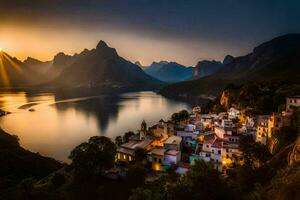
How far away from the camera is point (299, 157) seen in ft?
62.3

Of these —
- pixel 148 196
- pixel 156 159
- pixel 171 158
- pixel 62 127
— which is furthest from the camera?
pixel 62 127

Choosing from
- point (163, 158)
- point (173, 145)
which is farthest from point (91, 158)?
point (173, 145)

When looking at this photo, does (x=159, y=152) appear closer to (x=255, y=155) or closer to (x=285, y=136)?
(x=255, y=155)

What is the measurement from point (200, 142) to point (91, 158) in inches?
724

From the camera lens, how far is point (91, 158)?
98.3 feet

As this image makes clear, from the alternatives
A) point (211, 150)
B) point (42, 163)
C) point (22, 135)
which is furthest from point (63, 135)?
point (211, 150)

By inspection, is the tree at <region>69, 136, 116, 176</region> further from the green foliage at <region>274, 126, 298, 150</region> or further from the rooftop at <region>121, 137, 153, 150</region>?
the green foliage at <region>274, 126, 298, 150</region>

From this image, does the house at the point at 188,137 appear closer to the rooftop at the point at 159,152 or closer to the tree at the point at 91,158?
the rooftop at the point at 159,152

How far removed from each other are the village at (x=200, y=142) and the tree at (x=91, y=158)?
1823 millimetres

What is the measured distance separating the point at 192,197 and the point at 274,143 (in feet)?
55.9

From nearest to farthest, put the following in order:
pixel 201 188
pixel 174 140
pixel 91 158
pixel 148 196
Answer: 1. pixel 201 188
2. pixel 148 196
3. pixel 91 158
4. pixel 174 140

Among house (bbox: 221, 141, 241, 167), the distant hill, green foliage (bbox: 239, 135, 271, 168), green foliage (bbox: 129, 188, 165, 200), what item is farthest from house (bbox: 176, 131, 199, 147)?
green foliage (bbox: 129, 188, 165, 200)

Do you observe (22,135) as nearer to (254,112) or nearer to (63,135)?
(63,135)

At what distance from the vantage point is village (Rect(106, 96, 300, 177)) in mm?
31219
